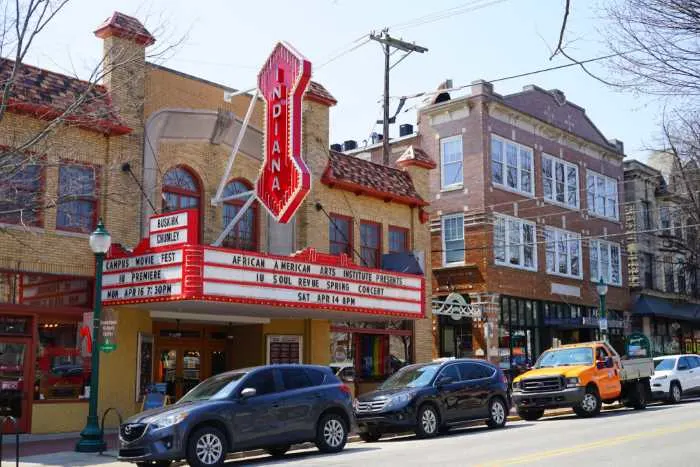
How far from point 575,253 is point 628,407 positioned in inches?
610

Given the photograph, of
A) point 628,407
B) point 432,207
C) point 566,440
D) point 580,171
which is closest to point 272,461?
point 566,440

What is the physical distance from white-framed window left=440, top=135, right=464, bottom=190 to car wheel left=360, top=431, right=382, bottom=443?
729 inches

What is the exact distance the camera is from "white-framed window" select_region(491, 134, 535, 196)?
3512 centimetres

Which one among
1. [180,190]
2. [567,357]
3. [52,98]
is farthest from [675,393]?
[52,98]

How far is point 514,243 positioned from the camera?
116 ft

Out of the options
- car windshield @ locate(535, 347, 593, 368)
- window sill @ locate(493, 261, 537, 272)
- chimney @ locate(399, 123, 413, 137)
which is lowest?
car windshield @ locate(535, 347, 593, 368)

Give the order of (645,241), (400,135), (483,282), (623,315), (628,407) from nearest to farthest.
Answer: (628,407)
(483,282)
(400,135)
(623,315)
(645,241)

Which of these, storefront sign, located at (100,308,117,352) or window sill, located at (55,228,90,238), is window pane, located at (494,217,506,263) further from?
storefront sign, located at (100,308,117,352)

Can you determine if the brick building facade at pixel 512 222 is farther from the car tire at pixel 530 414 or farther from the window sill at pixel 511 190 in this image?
the car tire at pixel 530 414

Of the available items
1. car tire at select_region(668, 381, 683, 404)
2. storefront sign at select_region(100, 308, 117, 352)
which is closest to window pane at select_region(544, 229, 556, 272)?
car tire at select_region(668, 381, 683, 404)

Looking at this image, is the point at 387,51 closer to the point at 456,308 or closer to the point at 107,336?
the point at 456,308

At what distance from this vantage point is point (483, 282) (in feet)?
110

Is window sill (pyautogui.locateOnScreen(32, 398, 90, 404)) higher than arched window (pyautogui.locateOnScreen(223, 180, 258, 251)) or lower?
lower

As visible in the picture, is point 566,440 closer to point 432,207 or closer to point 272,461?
point 272,461
